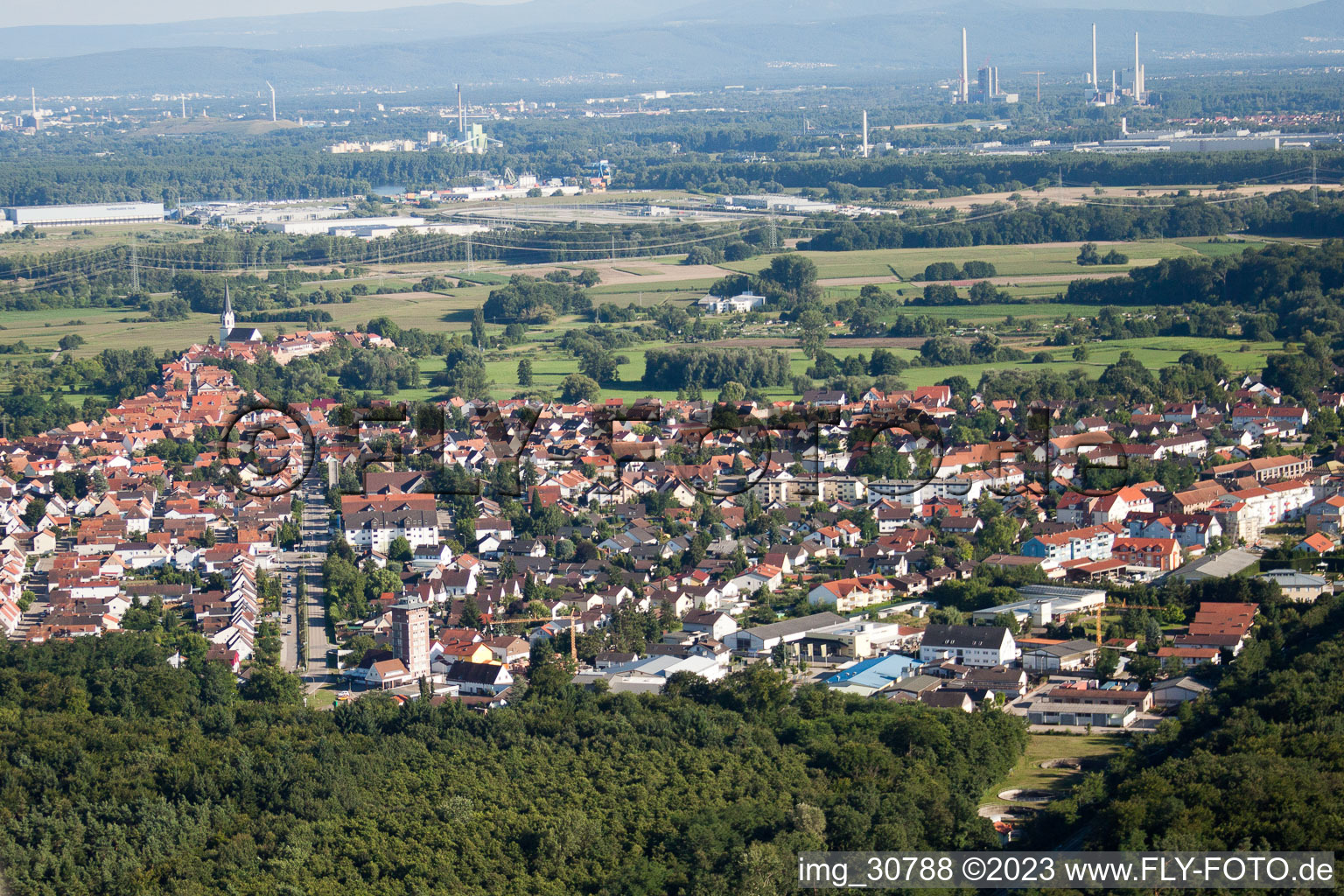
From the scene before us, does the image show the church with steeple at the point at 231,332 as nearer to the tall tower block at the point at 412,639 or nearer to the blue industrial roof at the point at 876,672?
the tall tower block at the point at 412,639

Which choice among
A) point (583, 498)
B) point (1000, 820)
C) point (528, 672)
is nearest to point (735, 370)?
point (583, 498)

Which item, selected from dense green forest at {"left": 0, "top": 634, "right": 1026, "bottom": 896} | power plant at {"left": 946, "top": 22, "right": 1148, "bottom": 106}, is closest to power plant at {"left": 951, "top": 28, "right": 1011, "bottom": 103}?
power plant at {"left": 946, "top": 22, "right": 1148, "bottom": 106}

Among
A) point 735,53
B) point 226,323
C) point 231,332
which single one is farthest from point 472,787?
point 735,53

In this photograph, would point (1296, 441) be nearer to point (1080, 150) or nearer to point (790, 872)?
point (790, 872)

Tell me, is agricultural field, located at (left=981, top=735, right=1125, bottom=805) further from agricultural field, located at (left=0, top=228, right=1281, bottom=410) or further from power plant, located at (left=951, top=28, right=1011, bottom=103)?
power plant, located at (left=951, top=28, right=1011, bottom=103)

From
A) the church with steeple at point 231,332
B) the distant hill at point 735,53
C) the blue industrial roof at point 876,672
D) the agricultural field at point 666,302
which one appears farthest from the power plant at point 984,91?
the blue industrial roof at point 876,672

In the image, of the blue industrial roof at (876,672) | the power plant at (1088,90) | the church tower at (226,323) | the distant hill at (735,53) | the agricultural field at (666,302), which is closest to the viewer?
the blue industrial roof at (876,672)

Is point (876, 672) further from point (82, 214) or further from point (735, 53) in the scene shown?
point (735, 53)
